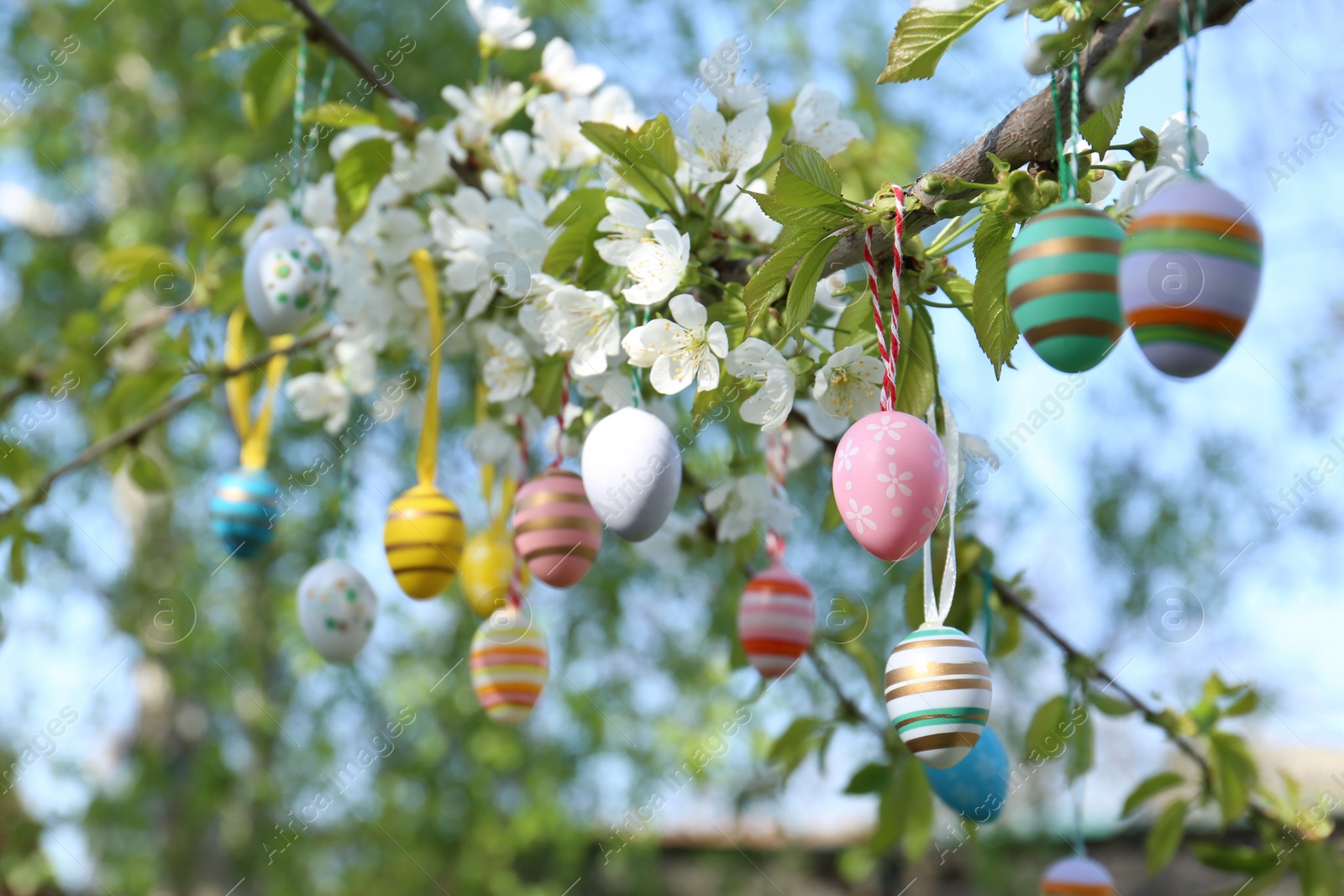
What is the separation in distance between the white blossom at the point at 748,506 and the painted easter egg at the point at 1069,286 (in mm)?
790

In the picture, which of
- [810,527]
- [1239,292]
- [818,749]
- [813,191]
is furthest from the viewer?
[810,527]

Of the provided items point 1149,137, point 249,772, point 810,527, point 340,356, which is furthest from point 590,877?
point 1149,137

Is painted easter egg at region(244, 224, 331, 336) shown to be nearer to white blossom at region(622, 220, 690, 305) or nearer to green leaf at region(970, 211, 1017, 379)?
white blossom at region(622, 220, 690, 305)

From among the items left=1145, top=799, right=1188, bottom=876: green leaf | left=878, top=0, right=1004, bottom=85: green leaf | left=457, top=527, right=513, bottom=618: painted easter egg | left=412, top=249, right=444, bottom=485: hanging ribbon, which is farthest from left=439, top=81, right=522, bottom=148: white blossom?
left=1145, top=799, right=1188, bottom=876: green leaf

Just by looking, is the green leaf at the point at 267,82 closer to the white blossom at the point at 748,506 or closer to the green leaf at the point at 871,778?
the white blossom at the point at 748,506

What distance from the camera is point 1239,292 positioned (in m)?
0.66

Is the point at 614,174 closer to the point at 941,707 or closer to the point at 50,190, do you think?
the point at 941,707

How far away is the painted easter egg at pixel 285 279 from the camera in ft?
4.79

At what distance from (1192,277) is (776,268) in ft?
1.21

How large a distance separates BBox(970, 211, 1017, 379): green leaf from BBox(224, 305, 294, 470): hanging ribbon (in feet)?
3.84

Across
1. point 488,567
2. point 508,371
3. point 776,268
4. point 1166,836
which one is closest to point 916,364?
point 776,268

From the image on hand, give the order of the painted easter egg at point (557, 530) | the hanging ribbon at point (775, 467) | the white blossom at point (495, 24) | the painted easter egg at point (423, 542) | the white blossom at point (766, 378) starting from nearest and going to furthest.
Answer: the white blossom at point (766, 378)
the painted easter egg at point (557, 530)
the painted easter egg at point (423, 542)
the hanging ribbon at point (775, 467)
the white blossom at point (495, 24)

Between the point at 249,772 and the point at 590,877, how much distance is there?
1.75m

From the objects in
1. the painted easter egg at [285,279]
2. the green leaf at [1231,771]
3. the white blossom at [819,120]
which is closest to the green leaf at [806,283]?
the white blossom at [819,120]
